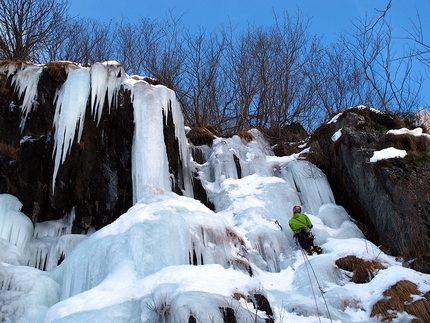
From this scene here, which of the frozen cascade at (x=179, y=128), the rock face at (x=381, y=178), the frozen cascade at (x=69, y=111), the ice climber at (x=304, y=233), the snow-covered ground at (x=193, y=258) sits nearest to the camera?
the snow-covered ground at (x=193, y=258)

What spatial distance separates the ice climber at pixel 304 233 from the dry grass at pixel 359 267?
0.63 meters

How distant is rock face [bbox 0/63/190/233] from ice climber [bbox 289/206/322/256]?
2.78 metres

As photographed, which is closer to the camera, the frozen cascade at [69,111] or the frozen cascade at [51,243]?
the frozen cascade at [51,243]

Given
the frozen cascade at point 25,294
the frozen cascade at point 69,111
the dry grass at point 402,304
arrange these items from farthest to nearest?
the frozen cascade at point 69,111 < the frozen cascade at point 25,294 < the dry grass at point 402,304

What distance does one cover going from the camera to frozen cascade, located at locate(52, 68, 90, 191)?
783cm

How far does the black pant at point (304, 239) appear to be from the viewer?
6.68m

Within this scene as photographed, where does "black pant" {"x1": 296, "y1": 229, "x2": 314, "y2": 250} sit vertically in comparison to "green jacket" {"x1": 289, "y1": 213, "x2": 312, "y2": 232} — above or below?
below

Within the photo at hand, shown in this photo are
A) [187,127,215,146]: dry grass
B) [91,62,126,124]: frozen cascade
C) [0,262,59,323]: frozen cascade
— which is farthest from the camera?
[187,127,215,146]: dry grass

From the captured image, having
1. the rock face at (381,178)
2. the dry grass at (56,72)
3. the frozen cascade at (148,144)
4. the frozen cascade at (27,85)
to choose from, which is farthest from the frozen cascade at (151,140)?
the rock face at (381,178)

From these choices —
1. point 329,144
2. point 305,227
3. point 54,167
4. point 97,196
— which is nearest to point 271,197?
point 305,227

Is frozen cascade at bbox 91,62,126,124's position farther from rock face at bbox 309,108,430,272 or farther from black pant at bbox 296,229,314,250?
rock face at bbox 309,108,430,272

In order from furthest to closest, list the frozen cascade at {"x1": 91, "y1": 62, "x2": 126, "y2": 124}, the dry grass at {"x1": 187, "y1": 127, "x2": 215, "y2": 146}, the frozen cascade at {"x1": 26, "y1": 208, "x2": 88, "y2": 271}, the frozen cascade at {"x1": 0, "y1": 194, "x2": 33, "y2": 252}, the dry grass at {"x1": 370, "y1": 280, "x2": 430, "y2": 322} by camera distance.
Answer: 1. the dry grass at {"x1": 187, "y1": 127, "x2": 215, "y2": 146}
2. the frozen cascade at {"x1": 91, "y1": 62, "x2": 126, "y2": 124}
3. the frozen cascade at {"x1": 0, "y1": 194, "x2": 33, "y2": 252}
4. the frozen cascade at {"x1": 26, "y1": 208, "x2": 88, "y2": 271}
5. the dry grass at {"x1": 370, "y1": 280, "x2": 430, "y2": 322}

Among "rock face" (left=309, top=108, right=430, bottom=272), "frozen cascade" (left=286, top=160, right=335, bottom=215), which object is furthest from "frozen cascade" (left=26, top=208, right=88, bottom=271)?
"rock face" (left=309, top=108, right=430, bottom=272)

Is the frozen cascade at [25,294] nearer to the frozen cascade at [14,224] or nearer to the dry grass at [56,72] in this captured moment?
the frozen cascade at [14,224]
